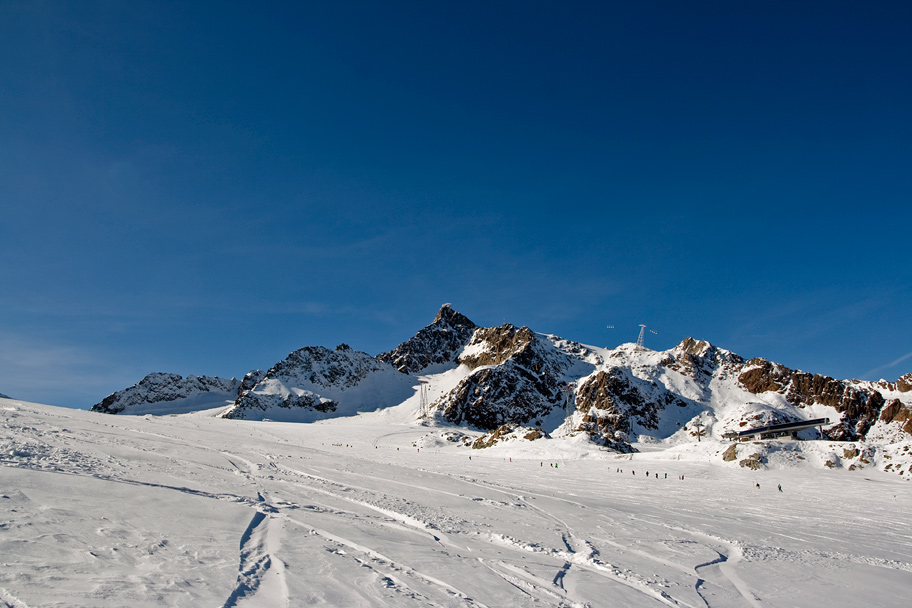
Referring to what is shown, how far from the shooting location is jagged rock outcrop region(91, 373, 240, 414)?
132m

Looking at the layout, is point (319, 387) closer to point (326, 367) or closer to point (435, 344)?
point (326, 367)

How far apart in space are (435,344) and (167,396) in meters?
84.2

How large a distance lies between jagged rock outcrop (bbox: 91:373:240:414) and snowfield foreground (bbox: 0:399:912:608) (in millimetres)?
130688

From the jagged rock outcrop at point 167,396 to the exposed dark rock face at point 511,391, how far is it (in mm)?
75141

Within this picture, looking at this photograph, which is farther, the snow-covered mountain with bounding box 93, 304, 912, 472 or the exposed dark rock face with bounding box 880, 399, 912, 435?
the snow-covered mountain with bounding box 93, 304, 912, 472

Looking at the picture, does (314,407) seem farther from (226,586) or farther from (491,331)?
(226,586)

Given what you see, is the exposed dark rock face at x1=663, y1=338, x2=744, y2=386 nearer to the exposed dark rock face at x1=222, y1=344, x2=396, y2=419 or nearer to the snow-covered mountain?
the snow-covered mountain

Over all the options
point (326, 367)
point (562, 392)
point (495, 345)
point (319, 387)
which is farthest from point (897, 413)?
point (326, 367)

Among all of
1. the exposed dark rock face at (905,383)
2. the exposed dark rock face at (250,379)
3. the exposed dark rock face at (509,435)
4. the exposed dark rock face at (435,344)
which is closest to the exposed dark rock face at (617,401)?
the exposed dark rock face at (509,435)

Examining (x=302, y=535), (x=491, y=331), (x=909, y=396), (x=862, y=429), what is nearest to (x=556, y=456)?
(x=302, y=535)

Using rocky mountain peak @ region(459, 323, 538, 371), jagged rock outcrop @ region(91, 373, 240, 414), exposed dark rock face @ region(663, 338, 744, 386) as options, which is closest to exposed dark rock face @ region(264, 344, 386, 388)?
jagged rock outcrop @ region(91, 373, 240, 414)

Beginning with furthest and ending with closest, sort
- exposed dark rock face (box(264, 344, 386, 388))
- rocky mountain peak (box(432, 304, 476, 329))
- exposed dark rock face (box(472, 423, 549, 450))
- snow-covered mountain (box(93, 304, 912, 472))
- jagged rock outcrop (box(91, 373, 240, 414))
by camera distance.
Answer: rocky mountain peak (box(432, 304, 476, 329))
exposed dark rock face (box(264, 344, 386, 388))
jagged rock outcrop (box(91, 373, 240, 414))
snow-covered mountain (box(93, 304, 912, 472))
exposed dark rock face (box(472, 423, 549, 450))

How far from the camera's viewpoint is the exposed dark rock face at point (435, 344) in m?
160

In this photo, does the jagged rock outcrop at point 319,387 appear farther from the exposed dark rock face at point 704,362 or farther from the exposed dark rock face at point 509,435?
the exposed dark rock face at point 704,362
